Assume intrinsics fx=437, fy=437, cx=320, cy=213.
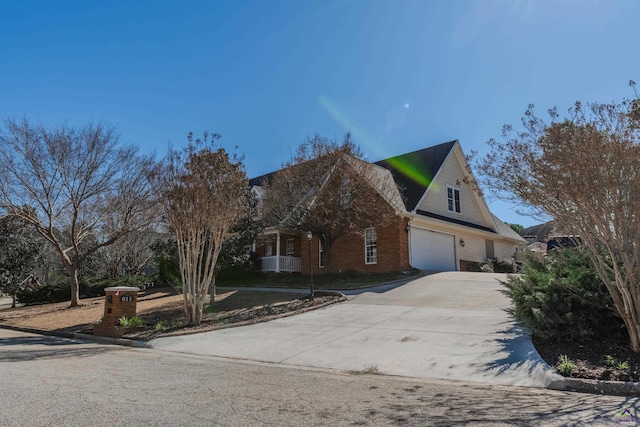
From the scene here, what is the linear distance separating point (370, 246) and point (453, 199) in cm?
628

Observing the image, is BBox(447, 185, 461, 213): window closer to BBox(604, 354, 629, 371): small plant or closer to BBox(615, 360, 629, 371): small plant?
BBox(604, 354, 629, 371): small plant

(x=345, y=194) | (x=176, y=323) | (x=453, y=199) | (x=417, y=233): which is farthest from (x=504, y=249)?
(x=176, y=323)

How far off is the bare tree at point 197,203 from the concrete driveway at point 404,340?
196 centimetres

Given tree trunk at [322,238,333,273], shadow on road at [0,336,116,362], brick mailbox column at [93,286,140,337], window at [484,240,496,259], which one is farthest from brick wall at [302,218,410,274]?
shadow on road at [0,336,116,362]

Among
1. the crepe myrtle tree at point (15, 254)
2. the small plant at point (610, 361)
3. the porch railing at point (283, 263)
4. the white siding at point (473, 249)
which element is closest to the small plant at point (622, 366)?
the small plant at point (610, 361)

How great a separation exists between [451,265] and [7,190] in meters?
21.2

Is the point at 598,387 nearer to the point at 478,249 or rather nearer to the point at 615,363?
the point at 615,363

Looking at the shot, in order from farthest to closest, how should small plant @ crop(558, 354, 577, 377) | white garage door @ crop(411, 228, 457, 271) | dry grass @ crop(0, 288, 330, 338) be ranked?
white garage door @ crop(411, 228, 457, 271) → dry grass @ crop(0, 288, 330, 338) → small plant @ crop(558, 354, 577, 377)

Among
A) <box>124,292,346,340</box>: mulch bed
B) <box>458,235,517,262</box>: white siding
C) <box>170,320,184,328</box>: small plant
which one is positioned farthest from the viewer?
<box>458,235,517,262</box>: white siding

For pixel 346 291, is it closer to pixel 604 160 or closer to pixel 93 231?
pixel 604 160

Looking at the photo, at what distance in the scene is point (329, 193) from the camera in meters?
20.0

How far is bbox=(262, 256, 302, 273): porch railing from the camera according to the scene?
969 inches

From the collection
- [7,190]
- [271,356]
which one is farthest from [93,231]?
[271,356]

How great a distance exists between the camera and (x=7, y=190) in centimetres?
1838
